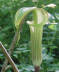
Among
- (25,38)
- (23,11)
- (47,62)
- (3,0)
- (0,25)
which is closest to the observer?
(23,11)

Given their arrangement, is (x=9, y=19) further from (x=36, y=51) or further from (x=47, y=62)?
(x=36, y=51)

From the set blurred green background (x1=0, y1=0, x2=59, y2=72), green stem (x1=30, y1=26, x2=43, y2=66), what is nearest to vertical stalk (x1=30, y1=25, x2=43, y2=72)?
green stem (x1=30, y1=26, x2=43, y2=66)

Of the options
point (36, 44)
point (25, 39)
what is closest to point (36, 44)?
point (36, 44)

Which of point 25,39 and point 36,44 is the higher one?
point 36,44

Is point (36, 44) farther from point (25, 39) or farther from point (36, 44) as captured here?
point (25, 39)

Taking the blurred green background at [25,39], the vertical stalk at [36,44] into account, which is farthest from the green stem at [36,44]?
the blurred green background at [25,39]

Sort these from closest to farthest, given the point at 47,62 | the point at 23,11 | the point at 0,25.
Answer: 1. the point at 23,11
2. the point at 47,62
3. the point at 0,25

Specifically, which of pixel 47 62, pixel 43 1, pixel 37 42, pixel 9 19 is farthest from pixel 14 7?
pixel 37 42

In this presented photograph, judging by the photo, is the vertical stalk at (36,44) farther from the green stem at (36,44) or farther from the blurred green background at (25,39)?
the blurred green background at (25,39)
